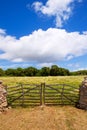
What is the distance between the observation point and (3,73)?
102625mm

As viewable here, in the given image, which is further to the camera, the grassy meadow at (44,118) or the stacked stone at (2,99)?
the stacked stone at (2,99)

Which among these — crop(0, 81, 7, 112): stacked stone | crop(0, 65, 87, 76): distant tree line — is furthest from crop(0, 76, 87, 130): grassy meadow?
crop(0, 65, 87, 76): distant tree line

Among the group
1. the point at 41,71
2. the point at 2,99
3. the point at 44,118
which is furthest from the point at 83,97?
the point at 41,71

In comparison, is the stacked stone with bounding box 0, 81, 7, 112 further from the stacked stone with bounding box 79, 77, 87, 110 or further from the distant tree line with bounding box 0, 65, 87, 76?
the distant tree line with bounding box 0, 65, 87, 76

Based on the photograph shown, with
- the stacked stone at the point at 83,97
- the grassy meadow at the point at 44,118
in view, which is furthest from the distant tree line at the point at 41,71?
the grassy meadow at the point at 44,118

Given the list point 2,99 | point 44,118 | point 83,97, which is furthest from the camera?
point 83,97

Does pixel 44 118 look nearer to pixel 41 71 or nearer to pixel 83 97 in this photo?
pixel 83 97

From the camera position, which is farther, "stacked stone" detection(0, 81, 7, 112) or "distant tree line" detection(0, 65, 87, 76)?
"distant tree line" detection(0, 65, 87, 76)

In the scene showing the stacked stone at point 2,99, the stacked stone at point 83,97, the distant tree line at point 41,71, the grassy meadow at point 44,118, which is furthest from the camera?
the distant tree line at point 41,71

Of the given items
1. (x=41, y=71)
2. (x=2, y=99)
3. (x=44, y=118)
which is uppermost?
(x=41, y=71)

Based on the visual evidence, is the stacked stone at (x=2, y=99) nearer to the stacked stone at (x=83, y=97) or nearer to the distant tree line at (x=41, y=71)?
the stacked stone at (x=83, y=97)

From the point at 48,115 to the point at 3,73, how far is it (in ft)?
265

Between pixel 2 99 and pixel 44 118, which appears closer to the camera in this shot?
pixel 44 118

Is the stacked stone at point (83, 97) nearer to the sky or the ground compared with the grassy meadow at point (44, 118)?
nearer to the sky
